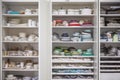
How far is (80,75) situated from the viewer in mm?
4328

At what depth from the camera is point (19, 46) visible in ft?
15.1

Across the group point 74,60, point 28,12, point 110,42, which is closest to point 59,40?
point 74,60

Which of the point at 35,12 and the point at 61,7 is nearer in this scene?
the point at 35,12

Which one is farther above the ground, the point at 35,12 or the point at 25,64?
the point at 35,12

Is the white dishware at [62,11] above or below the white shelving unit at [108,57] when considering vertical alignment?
above

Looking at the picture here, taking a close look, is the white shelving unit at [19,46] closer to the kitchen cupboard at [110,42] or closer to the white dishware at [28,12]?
the white dishware at [28,12]

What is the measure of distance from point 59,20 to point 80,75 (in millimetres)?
1265

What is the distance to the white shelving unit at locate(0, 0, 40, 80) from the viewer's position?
4242 millimetres

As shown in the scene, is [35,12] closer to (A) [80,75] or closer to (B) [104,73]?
(A) [80,75]

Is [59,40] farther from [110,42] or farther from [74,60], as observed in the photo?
[110,42]

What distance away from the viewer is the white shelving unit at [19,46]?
13.9 ft

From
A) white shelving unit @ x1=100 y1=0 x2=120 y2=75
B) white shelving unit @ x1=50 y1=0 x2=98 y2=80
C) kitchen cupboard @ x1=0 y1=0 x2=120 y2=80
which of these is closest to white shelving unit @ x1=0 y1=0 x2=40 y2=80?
kitchen cupboard @ x1=0 y1=0 x2=120 y2=80

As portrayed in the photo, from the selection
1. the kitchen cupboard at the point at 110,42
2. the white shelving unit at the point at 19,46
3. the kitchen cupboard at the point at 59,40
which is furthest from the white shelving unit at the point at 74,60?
the white shelving unit at the point at 19,46

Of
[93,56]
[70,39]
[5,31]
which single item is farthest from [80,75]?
[5,31]
